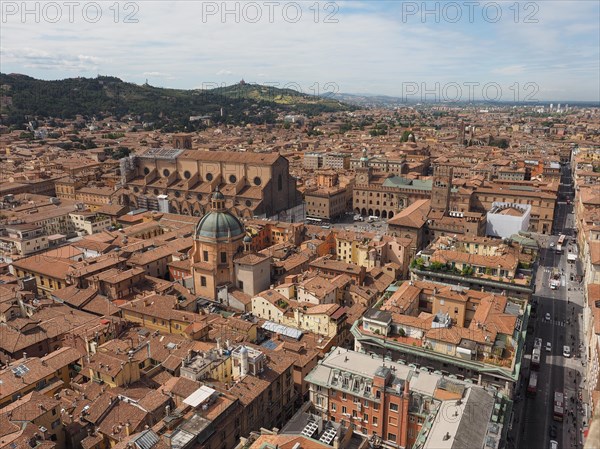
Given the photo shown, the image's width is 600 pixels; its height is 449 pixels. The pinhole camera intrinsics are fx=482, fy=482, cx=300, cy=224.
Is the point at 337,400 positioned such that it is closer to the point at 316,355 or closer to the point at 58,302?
the point at 316,355

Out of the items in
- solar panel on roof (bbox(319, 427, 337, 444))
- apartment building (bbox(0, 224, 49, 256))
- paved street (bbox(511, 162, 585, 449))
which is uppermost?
apartment building (bbox(0, 224, 49, 256))

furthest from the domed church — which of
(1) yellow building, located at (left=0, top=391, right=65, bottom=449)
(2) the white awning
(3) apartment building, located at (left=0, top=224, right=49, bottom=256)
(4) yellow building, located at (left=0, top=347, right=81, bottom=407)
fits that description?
(3) apartment building, located at (left=0, top=224, right=49, bottom=256)

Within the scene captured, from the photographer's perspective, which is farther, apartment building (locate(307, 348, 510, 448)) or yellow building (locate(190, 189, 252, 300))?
yellow building (locate(190, 189, 252, 300))

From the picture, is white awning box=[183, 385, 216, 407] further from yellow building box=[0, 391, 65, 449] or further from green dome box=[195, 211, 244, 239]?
green dome box=[195, 211, 244, 239]

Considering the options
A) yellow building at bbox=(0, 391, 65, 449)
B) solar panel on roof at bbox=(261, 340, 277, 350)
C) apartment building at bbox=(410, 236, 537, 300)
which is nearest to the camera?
yellow building at bbox=(0, 391, 65, 449)

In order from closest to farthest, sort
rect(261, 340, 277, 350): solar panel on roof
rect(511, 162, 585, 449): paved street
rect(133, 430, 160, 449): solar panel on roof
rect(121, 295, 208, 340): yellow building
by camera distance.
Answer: rect(133, 430, 160, 449): solar panel on roof
rect(511, 162, 585, 449): paved street
rect(261, 340, 277, 350): solar panel on roof
rect(121, 295, 208, 340): yellow building

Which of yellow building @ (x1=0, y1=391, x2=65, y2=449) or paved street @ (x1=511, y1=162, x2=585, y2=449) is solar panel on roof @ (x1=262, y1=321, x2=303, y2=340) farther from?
yellow building @ (x1=0, y1=391, x2=65, y2=449)

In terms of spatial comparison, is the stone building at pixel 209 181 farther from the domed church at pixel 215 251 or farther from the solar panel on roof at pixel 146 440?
the solar panel on roof at pixel 146 440

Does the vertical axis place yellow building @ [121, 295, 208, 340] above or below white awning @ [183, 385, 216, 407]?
below
